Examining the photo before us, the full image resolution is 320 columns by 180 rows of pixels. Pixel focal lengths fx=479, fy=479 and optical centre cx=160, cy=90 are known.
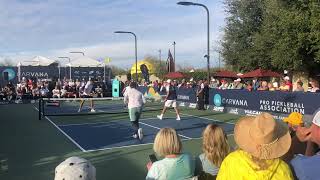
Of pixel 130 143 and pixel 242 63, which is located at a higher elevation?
pixel 242 63

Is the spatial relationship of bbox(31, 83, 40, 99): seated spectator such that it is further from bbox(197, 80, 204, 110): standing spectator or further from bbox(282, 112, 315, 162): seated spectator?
bbox(282, 112, 315, 162): seated spectator

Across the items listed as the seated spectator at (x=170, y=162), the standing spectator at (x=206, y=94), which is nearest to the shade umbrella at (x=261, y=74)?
the standing spectator at (x=206, y=94)

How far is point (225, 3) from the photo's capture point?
127ft

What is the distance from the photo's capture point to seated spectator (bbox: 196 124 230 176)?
15.7 ft

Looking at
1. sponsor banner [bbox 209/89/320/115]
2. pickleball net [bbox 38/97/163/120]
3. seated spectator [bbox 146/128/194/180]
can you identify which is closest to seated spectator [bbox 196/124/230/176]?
seated spectator [bbox 146/128/194/180]

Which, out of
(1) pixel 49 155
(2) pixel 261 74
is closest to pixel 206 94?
(2) pixel 261 74

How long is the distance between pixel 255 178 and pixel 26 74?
59539 mm

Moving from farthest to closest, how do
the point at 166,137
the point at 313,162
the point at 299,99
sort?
the point at 299,99 < the point at 166,137 < the point at 313,162

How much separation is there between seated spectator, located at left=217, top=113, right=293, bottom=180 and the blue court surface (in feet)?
31.5

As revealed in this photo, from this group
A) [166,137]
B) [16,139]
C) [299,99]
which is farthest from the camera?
[299,99]

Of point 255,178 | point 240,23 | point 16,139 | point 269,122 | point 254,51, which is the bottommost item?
point 16,139

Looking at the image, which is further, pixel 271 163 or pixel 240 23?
pixel 240 23

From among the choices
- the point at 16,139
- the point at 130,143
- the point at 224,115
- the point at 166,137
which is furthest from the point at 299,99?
the point at 166,137

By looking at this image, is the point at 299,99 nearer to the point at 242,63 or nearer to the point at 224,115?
the point at 224,115
